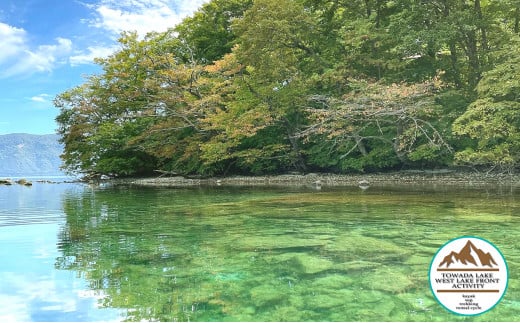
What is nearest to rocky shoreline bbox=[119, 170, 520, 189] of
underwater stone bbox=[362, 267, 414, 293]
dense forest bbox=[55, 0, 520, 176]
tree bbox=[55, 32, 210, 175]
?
dense forest bbox=[55, 0, 520, 176]

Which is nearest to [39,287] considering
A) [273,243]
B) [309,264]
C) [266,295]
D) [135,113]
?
[266,295]

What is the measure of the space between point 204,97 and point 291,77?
408 cm

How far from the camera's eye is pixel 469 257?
268 centimetres

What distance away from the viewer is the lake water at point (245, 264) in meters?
2.73

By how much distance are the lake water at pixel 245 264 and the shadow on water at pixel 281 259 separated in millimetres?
12

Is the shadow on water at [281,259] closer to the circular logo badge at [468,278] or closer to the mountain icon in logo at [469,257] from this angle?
the circular logo badge at [468,278]

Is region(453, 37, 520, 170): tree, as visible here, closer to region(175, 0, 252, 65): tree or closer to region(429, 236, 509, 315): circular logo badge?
region(429, 236, 509, 315): circular logo badge

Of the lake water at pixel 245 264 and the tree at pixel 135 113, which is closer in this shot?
the lake water at pixel 245 264

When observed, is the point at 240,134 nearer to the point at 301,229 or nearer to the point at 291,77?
the point at 291,77

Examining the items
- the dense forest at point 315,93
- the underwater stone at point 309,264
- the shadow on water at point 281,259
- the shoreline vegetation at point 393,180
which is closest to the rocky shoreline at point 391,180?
the shoreline vegetation at point 393,180

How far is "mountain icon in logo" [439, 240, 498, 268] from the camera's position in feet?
8.70

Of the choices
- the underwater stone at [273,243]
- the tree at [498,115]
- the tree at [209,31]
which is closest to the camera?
the underwater stone at [273,243]

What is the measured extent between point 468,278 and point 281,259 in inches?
72.7

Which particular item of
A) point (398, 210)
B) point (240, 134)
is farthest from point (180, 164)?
point (398, 210)
